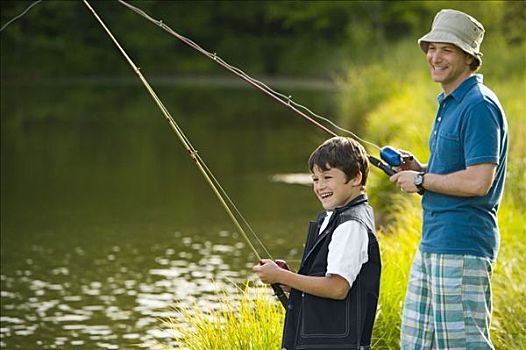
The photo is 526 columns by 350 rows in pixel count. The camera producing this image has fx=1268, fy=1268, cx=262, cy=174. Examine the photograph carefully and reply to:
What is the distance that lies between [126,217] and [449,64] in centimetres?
930

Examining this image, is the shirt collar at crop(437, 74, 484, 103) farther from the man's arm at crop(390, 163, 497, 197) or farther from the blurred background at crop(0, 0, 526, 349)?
the blurred background at crop(0, 0, 526, 349)

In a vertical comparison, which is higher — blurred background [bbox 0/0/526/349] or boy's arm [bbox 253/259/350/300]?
blurred background [bbox 0/0/526/349]

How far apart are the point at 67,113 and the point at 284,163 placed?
980cm

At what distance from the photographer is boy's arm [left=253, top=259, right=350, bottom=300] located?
3.96m

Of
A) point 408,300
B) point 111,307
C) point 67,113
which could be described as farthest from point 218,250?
point 67,113

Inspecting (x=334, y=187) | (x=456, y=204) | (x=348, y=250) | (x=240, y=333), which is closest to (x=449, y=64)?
(x=456, y=204)

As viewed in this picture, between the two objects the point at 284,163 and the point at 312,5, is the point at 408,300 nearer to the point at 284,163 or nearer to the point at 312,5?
the point at 284,163

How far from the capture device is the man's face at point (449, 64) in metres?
4.20

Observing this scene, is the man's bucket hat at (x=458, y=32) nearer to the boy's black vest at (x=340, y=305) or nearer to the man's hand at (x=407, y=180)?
the man's hand at (x=407, y=180)

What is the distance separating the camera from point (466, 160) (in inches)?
160

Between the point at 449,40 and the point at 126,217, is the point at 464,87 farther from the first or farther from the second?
the point at 126,217

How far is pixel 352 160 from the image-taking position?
4027 millimetres

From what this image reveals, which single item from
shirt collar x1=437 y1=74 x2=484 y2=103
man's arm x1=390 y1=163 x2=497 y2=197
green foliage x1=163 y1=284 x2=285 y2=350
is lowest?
green foliage x1=163 y1=284 x2=285 y2=350

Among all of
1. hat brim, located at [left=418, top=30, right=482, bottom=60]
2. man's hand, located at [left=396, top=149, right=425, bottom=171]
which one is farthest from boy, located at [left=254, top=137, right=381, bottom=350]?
hat brim, located at [left=418, top=30, right=482, bottom=60]
